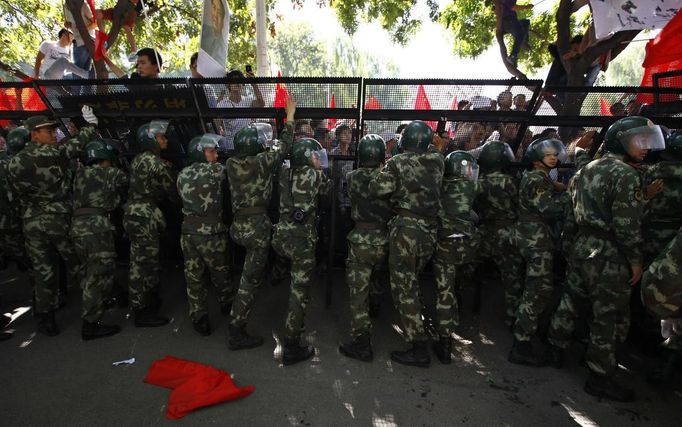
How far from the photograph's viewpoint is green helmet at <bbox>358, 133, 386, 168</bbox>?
13.5 ft

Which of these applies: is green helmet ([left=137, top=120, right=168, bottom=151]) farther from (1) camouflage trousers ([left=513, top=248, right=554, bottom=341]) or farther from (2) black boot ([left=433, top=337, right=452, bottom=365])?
(1) camouflage trousers ([left=513, top=248, right=554, bottom=341])

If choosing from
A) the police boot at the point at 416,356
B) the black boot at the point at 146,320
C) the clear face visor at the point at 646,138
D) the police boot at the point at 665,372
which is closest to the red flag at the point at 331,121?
the police boot at the point at 416,356

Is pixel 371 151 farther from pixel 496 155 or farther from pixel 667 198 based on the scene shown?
pixel 667 198

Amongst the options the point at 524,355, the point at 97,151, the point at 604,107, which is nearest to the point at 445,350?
the point at 524,355

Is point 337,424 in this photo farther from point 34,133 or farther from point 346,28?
point 346,28

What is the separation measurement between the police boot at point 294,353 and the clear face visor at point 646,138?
143 inches

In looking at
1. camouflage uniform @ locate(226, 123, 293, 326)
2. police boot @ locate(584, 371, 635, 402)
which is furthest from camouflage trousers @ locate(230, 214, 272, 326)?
police boot @ locate(584, 371, 635, 402)

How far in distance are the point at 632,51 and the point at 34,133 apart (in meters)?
67.8

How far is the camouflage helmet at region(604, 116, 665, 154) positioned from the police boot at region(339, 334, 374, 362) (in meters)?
2.99

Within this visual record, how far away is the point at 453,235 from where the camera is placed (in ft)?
13.1

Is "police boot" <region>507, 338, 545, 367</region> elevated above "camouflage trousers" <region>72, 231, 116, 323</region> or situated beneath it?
situated beneath

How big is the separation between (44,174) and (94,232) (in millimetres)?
907

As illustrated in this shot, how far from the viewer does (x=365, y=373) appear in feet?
12.3

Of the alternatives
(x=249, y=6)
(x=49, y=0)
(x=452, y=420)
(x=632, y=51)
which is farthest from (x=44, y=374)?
(x=632, y=51)
